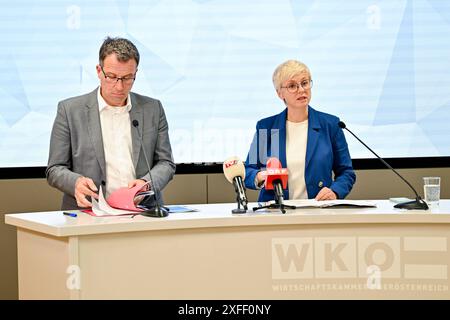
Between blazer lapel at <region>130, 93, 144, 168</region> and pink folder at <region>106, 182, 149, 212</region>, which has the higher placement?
blazer lapel at <region>130, 93, 144, 168</region>

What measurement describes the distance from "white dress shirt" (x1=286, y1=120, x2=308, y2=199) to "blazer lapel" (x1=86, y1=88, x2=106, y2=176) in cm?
94

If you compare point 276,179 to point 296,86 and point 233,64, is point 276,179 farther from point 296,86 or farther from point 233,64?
point 233,64

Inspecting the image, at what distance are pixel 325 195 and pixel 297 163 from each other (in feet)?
0.90

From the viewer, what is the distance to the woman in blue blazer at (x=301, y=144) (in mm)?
3914

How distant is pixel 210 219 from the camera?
312 centimetres

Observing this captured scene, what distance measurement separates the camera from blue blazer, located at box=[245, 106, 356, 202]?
391 centimetres

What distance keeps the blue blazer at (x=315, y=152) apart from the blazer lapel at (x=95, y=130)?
27.7 inches

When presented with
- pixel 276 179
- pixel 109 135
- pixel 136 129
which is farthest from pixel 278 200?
pixel 109 135

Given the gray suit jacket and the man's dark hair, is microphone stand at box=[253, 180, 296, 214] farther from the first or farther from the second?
the man's dark hair

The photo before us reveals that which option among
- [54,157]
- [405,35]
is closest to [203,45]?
[405,35]

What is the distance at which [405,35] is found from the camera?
5.21 m

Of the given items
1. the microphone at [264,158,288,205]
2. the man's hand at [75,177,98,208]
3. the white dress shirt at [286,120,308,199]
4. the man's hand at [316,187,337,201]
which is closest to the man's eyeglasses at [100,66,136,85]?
the man's hand at [75,177,98,208]

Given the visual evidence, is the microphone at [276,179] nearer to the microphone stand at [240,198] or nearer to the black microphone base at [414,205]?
the microphone stand at [240,198]
